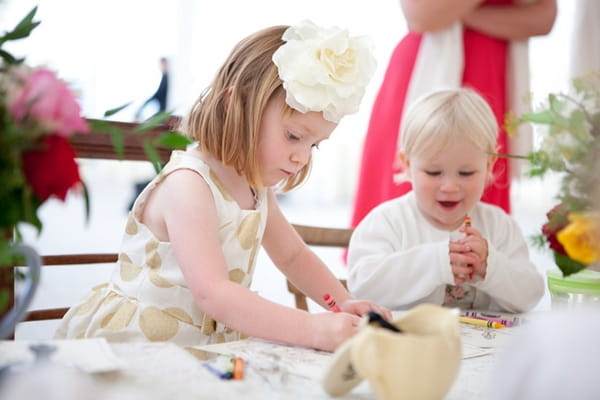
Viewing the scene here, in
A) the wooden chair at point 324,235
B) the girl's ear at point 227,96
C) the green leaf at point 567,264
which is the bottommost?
the wooden chair at point 324,235

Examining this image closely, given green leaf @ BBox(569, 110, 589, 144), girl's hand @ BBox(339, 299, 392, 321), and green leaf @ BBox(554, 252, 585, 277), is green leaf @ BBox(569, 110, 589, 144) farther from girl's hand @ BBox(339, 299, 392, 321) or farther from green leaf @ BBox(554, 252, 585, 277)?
girl's hand @ BBox(339, 299, 392, 321)

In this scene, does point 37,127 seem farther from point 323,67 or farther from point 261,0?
point 261,0

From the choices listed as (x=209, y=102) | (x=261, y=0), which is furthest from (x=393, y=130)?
(x=261, y=0)

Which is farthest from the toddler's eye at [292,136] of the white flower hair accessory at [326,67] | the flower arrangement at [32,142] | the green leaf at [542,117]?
the flower arrangement at [32,142]

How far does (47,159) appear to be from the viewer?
547 millimetres

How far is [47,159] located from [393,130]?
1504 mm

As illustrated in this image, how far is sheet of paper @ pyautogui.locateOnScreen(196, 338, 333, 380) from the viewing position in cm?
74

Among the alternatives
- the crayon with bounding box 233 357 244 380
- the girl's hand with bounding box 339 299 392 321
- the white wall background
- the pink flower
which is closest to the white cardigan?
the girl's hand with bounding box 339 299 392 321

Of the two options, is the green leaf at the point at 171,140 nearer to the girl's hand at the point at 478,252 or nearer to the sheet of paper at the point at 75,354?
the sheet of paper at the point at 75,354

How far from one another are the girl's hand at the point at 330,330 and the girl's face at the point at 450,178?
685mm

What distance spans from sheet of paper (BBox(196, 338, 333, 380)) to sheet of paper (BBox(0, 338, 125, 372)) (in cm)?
16

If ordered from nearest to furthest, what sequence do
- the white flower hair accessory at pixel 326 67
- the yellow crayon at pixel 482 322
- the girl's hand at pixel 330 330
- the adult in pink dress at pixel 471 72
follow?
the girl's hand at pixel 330 330, the white flower hair accessory at pixel 326 67, the yellow crayon at pixel 482 322, the adult in pink dress at pixel 471 72

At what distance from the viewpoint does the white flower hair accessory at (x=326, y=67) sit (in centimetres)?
96

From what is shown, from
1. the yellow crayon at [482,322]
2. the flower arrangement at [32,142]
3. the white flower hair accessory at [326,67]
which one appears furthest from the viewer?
the yellow crayon at [482,322]
